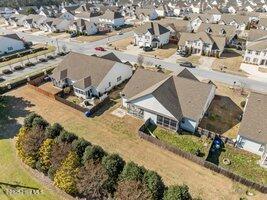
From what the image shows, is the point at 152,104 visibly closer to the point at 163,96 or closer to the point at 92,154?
the point at 163,96

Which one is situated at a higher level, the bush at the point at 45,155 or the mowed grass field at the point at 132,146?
the bush at the point at 45,155

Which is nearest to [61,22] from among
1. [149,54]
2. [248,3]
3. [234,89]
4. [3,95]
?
[149,54]

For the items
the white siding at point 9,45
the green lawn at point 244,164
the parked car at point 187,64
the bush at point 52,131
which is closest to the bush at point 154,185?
the green lawn at point 244,164

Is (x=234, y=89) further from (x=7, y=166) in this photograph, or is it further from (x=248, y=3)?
(x=248, y=3)

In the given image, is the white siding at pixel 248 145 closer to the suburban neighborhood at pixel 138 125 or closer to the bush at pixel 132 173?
the suburban neighborhood at pixel 138 125

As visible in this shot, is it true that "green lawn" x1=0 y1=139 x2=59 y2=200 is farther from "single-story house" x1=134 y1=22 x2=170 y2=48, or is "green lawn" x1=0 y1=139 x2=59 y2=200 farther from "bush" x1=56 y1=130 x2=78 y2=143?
"single-story house" x1=134 y1=22 x2=170 y2=48
